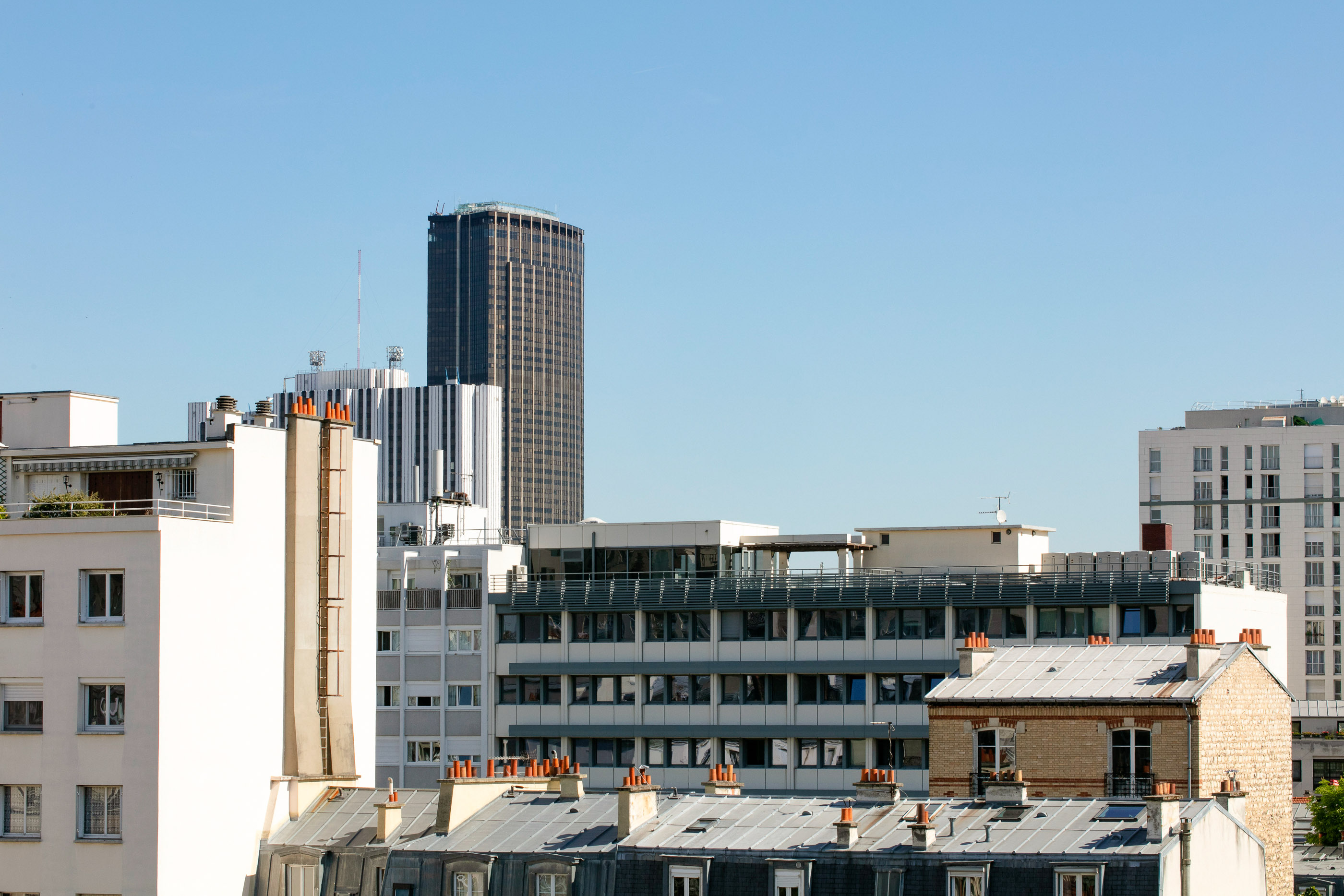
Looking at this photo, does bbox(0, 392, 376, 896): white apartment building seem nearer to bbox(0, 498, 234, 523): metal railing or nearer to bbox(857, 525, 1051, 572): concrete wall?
bbox(0, 498, 234, 523): metal railing

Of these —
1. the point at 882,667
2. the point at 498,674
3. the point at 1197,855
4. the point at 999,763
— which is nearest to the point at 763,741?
the point at 882,667

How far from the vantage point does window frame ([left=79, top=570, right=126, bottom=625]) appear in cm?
5462

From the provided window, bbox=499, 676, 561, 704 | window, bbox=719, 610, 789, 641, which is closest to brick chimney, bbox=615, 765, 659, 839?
window, bbox=719, 610, 789, 641

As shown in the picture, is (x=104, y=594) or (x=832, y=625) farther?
(x=832, y=625)

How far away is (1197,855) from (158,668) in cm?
2938

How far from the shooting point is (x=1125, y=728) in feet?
213

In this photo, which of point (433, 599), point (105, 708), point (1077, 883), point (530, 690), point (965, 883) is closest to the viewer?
point (1077, 883)

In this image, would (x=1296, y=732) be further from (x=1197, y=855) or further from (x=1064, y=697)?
(x=1197, y=855)

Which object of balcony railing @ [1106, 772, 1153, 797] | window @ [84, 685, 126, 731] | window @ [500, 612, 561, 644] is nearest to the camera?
window @ [84, 685, 126, 731]

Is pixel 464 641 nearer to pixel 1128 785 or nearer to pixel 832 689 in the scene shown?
pixel 832 689

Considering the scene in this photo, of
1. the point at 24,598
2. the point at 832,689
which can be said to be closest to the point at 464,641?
the point at 832,689

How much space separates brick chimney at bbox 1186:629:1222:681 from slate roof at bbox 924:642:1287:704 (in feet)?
0.54

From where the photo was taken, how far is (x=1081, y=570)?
104562 mm

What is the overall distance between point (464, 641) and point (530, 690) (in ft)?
17.7
